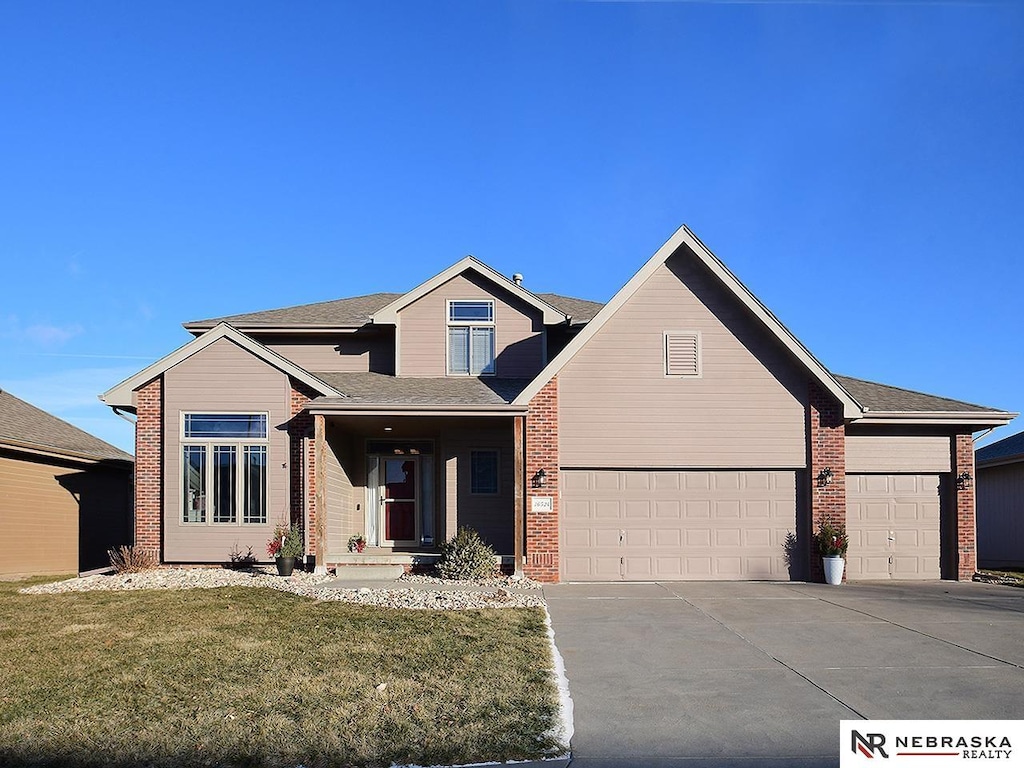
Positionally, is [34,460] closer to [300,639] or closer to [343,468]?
[343,468]

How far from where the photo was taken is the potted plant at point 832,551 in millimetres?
16484

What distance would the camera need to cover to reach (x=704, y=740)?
268 inches

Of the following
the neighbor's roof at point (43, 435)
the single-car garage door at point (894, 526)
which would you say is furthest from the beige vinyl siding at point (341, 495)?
the single-car garage door at point (894, 526)

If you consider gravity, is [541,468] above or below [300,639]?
above

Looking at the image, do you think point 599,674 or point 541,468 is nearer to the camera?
point 599,674

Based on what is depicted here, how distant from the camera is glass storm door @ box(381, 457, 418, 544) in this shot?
1934 centimetres

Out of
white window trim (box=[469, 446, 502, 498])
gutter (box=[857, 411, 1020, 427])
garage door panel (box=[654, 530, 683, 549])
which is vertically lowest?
garage door panel (box=[654, 530, 683, 549])

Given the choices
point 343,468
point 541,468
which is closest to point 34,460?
point 343,468

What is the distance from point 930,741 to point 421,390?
486 inches

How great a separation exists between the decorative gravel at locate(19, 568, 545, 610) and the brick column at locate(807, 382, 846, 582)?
5549 millimetres

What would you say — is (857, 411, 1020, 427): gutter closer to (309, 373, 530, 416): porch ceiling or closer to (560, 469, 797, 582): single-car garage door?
(560, 469, 797, 582): single-car garage door

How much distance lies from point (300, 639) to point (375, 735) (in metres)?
3.68

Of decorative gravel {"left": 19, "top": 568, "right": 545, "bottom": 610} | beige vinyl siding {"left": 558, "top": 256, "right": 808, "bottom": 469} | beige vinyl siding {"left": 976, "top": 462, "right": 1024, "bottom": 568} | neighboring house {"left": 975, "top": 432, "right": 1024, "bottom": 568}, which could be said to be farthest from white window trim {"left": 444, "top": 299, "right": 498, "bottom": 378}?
beige vinyl siding {"left": 976, "top": 462, "right": 1024, "bottom": 568}

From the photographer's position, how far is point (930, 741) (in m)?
6.84
